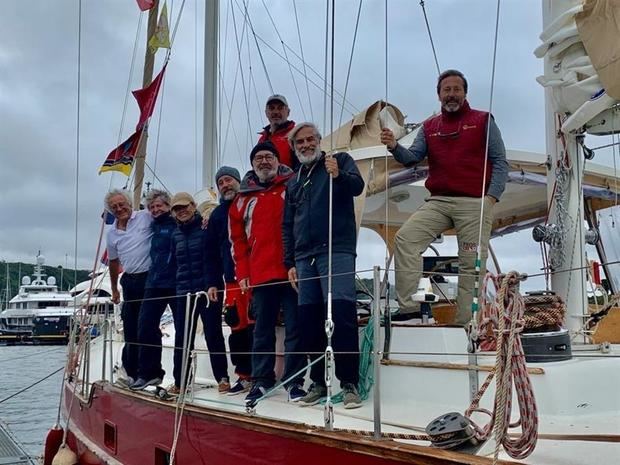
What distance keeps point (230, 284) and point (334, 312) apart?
1.30m

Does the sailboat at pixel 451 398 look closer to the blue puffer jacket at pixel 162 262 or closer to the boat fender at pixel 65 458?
the boat fender at pixel 65 458

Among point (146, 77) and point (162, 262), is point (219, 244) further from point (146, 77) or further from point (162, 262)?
point (146, 77)

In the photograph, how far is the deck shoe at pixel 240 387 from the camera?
4863 millimetres

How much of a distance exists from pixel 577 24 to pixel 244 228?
2.49 metres

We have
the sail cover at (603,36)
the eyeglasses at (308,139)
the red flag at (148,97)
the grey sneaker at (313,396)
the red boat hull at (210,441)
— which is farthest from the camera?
the red flag at (148,97)

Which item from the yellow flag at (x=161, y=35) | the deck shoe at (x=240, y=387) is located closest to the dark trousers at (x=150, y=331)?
the deck shoe at (x=240, y=387)

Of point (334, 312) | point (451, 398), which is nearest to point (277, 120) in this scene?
point (334, 312)

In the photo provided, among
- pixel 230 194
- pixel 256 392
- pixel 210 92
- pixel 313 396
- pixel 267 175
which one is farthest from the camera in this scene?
pixel 210 92

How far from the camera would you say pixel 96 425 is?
627 cm

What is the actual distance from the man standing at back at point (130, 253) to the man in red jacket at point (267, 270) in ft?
4.98

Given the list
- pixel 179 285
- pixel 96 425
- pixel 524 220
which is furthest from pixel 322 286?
pixel 524 220

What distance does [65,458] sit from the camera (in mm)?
6793

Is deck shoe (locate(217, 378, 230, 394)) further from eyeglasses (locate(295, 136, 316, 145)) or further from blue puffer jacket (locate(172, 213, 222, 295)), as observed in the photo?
eyeglasses (locate(295, 136, 316, 145))

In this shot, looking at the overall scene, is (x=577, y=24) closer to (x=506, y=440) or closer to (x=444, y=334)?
(x=444, y=334)
